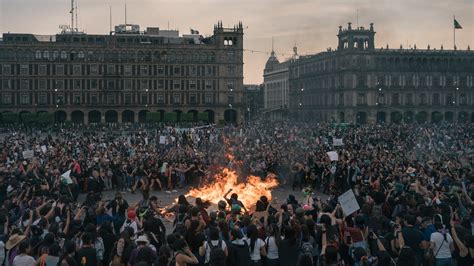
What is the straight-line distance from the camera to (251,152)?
1143 inches

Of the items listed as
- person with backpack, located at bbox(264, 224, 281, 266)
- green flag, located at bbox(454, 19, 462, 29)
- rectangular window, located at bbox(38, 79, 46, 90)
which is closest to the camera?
person with backpack, located at bbox(264, 224, 281, 266)

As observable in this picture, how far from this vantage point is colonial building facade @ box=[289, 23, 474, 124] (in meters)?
94.2

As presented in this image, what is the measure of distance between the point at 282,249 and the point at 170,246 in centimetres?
211

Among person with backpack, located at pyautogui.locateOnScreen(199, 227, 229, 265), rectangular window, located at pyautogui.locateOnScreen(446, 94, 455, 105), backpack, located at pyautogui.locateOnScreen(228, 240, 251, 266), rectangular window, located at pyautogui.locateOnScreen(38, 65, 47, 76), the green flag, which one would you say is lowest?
backpack, located at pyautogui.locateOnScreen(228, 240, 251, 266)

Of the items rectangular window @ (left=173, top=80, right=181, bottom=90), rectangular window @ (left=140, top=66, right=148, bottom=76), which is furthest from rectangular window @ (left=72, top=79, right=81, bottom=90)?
rectangular window @ (left=173, top=80, right=181, bottom=90)

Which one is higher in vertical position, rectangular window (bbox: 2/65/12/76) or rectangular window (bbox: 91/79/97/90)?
rectangular window (bbox: 2/65/12/76)

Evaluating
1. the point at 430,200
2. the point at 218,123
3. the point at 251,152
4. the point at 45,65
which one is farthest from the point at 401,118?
the point at 430,200

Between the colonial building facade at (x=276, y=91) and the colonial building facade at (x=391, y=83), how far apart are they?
25.7 m

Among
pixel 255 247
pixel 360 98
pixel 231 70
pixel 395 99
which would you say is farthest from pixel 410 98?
pixel 255 247

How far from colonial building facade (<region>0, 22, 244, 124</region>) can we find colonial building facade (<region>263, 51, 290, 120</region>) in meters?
31.3

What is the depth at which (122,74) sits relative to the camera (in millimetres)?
90812

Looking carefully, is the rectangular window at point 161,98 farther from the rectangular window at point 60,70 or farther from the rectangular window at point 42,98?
the rectangular window at point 42,98

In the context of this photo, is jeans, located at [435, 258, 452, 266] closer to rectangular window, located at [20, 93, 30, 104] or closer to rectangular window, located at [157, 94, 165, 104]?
rectangular window, located at [157, 94, 165, 104]

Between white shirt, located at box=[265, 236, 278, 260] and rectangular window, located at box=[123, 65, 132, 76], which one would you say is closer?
white shirt, located at box=[265, 236, 278, 260]
